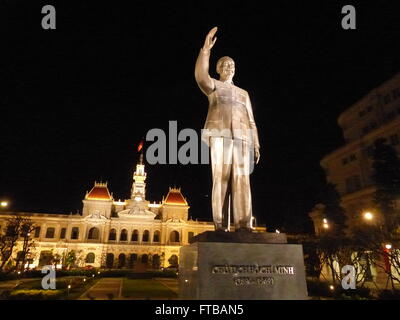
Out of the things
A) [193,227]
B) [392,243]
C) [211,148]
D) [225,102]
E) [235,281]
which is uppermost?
[193,227]

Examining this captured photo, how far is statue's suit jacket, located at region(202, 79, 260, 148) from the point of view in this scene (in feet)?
21.5

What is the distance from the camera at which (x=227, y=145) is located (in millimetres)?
6469

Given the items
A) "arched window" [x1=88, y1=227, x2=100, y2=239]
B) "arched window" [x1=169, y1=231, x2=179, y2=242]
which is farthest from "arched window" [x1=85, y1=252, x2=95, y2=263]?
"arched window" [x1=169, y1=231, x2=179, y2=242]

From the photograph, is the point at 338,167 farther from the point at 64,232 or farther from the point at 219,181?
the point at 64,232

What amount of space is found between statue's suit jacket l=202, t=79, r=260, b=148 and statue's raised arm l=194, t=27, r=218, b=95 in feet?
1.00

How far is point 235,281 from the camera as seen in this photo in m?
5.04

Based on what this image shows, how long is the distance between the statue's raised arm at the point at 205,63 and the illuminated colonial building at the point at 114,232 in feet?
238

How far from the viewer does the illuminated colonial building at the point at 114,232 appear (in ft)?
244

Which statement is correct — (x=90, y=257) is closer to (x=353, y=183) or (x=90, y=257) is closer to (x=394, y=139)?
(x=353, y=183)

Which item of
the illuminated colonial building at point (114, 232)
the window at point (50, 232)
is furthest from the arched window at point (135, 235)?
the window at point (50, 232)

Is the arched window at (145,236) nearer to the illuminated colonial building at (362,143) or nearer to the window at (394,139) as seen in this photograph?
the illuminated colonial building at (362,143)

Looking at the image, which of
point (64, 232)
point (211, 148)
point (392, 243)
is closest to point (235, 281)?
point (211, 148)

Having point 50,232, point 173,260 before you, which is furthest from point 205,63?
point 50,232
